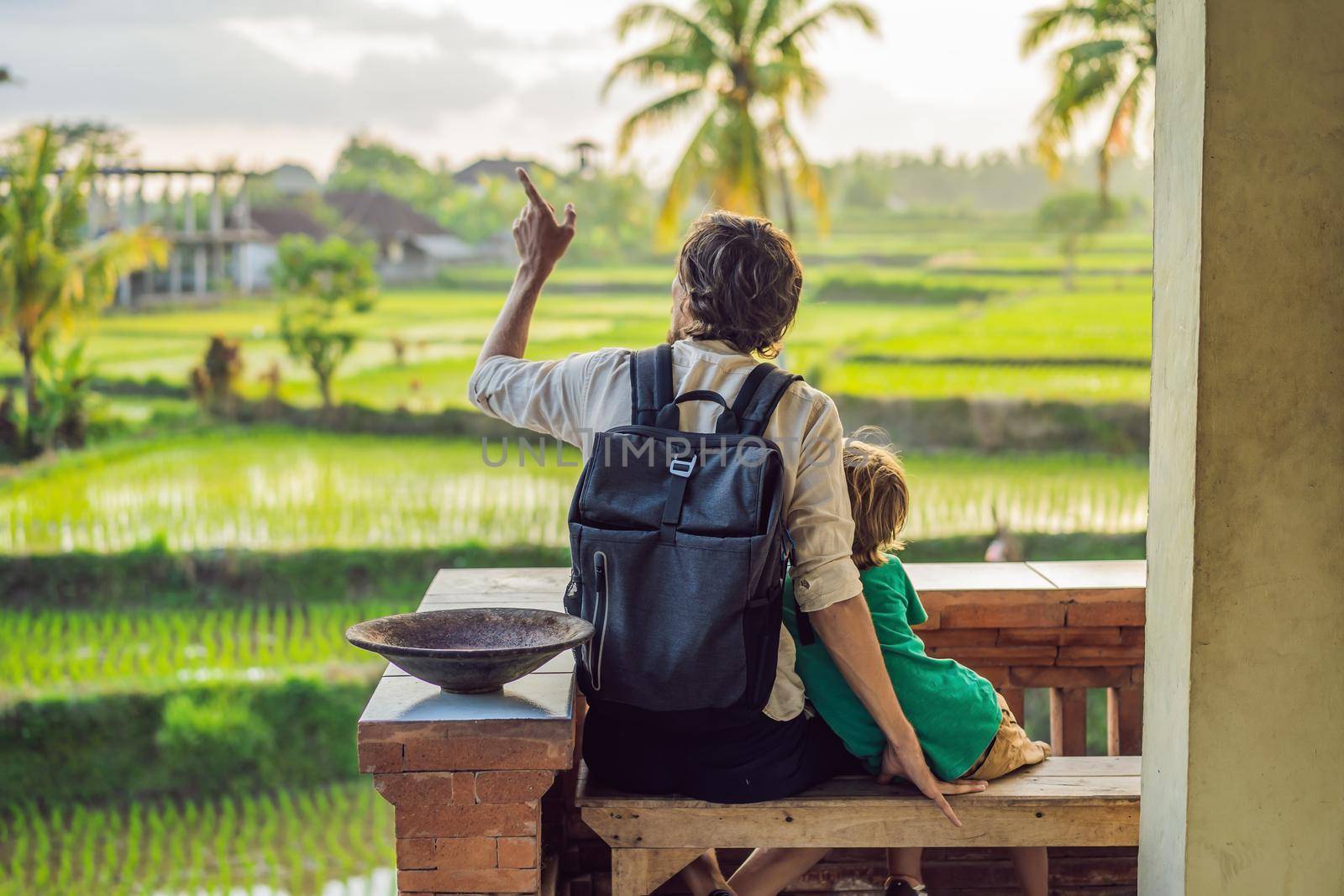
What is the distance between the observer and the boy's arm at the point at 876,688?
1.76m

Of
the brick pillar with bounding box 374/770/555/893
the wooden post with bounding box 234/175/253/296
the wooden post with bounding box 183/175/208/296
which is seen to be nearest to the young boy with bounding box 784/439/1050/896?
the brick pillar with bounding box 374/770/555/893

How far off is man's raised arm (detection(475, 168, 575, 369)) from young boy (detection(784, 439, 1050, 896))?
0.52 metres

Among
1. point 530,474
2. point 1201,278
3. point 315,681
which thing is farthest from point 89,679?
point 1201,278

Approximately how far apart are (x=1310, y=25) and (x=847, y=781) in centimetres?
118

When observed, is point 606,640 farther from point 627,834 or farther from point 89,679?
point 89,679

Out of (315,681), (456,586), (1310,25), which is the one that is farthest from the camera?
(315,681)

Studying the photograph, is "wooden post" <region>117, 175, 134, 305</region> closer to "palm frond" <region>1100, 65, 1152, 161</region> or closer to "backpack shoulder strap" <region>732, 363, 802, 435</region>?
"palm frond" <region>1100, 65, 1152, 161</region>

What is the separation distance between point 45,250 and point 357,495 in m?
4.73

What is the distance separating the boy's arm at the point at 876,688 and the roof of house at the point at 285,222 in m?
19.1

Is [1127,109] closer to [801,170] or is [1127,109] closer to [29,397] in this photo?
[801,170]

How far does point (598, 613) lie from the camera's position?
178cm

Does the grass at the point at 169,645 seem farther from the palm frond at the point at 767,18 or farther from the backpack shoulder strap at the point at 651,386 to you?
the backpack shoulder strap at the point at 651,386

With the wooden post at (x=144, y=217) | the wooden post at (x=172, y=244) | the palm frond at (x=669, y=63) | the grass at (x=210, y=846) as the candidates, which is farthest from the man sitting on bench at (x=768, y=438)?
the wooden post at (x=172, y=244)

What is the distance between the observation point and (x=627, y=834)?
186 cm
